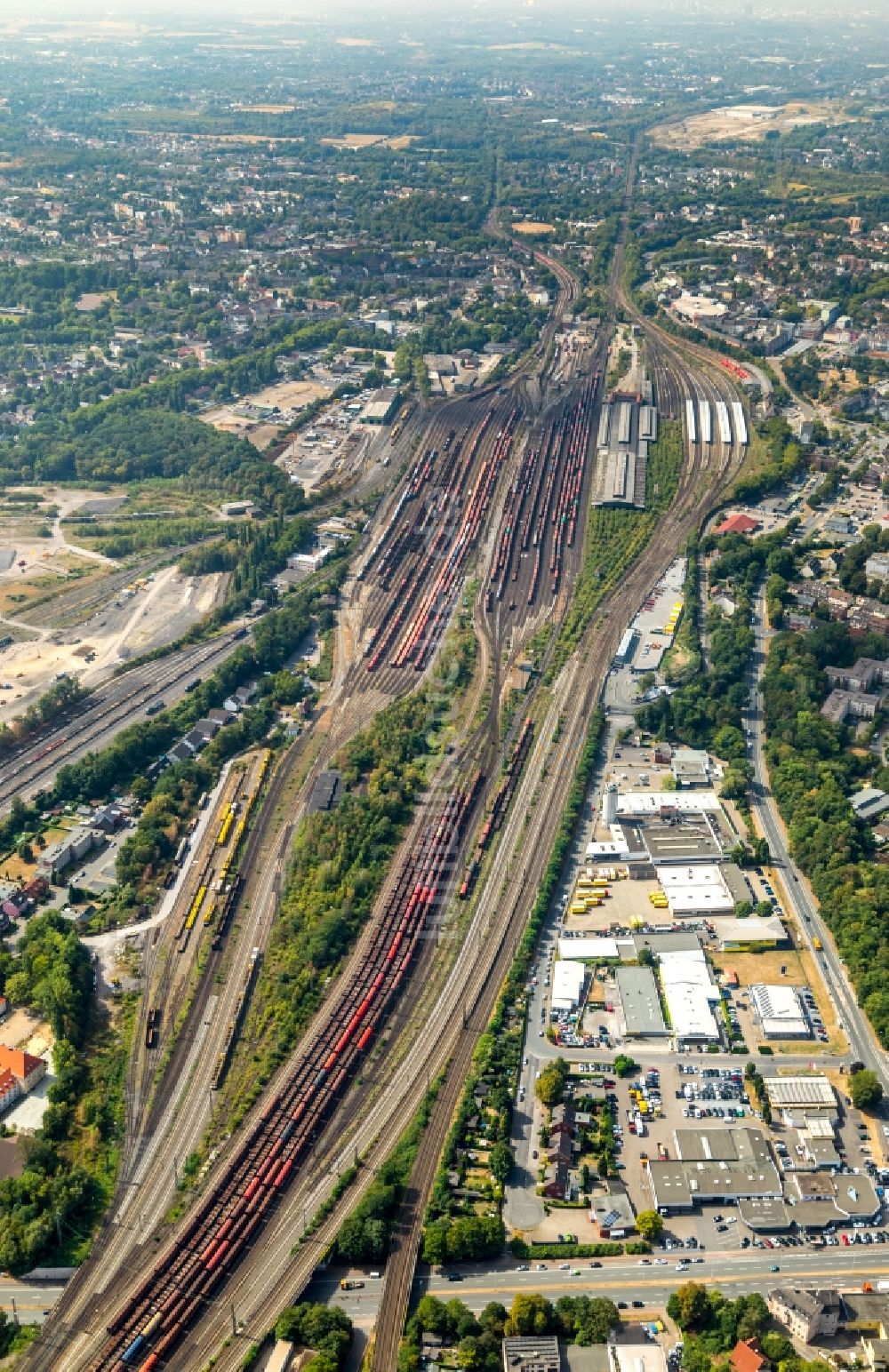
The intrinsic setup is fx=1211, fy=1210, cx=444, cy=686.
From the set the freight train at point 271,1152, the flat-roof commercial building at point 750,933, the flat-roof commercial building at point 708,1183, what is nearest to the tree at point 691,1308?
the flat-roof commercial building at point 708,1183

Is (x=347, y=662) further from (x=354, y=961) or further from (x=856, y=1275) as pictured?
(x=856, y=1275)

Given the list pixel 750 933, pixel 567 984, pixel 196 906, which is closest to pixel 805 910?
pixel 750 933

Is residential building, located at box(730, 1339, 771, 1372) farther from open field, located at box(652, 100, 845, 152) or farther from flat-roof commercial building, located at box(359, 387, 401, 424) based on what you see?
open field, located at box(652, 100, 845, 152)

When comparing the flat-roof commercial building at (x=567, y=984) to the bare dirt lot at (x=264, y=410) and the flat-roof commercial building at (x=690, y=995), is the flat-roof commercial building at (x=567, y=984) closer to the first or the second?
the flat-roof commercial building at (x=690, y=995)

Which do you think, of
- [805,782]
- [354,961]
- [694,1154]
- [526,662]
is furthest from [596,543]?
[694,1154]

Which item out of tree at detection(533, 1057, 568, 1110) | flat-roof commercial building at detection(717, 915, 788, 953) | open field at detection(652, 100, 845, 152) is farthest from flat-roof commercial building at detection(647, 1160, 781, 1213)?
open field at detection(652, 100, 845, 152)

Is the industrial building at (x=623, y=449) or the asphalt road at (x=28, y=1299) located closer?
the asphalt road at (x=28, y=1299)
